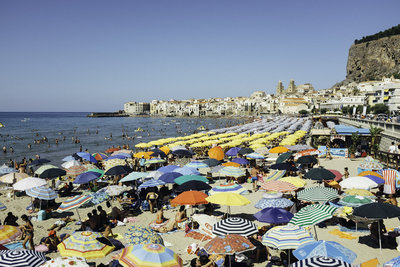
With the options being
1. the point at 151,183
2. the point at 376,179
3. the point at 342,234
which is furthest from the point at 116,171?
the point at 376,179

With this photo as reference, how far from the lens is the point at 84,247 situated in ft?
17.9

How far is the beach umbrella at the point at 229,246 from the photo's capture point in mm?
5250

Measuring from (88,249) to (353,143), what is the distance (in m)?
20.2

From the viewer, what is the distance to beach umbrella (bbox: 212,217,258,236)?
6220 millimetres

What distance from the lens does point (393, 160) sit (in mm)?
15477

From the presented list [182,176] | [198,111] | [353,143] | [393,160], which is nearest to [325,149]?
[353,143]

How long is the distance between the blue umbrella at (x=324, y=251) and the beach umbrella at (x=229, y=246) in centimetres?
92

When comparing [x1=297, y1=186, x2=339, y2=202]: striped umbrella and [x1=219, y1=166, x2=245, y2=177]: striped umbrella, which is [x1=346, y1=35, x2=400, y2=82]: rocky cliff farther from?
[x1=297, y1=186, x2=339, y2=202]: striped umbrella

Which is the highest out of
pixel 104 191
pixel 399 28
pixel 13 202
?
pixel 399 28

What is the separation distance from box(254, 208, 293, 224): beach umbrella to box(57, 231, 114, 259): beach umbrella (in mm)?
3716

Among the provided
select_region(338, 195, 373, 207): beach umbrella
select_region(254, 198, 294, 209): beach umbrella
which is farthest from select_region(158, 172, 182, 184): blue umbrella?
select_region(338, 195, 373, 207): beach umbrella

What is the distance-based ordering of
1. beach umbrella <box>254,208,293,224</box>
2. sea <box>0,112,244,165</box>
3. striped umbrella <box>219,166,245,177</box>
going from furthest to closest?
sea <box>0,112,244,165</box>
striped umbrella <box>219,166,245,177</box>
beach umbrella <box>254,208,293,224</box>

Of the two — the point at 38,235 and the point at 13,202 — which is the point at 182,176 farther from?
the point at 13,202

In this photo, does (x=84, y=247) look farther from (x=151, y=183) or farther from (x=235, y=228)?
(x=151, y=183)
